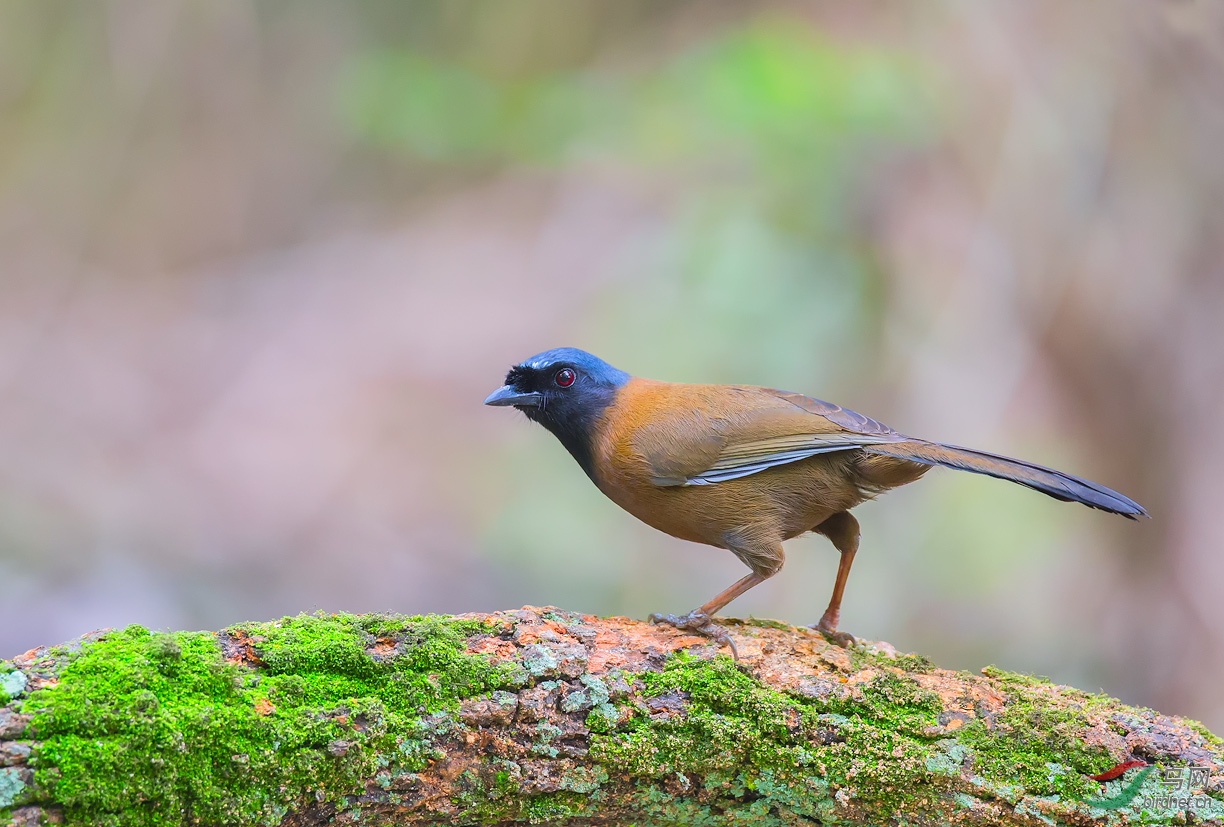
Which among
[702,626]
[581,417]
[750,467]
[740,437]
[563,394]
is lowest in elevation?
[702,626]

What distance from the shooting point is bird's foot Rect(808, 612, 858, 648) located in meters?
3.70

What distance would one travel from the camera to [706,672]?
312cm

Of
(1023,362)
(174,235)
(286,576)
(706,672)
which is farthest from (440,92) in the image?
(706,672)

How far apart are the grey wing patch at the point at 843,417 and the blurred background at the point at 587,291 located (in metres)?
3.06

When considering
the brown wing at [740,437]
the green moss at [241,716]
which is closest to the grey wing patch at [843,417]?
the brown wing at [740,437]

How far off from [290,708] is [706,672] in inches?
49.3

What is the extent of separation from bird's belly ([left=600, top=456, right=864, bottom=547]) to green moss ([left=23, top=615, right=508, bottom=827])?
1255 millimetres

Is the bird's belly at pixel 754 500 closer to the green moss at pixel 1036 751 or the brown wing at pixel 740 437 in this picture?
the brown wing at pixel 740 437

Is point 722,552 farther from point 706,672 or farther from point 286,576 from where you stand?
point 706,672

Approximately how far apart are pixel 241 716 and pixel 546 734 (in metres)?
0.82

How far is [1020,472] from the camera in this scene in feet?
11.3

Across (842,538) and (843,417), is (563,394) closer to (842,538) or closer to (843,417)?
(843,417)

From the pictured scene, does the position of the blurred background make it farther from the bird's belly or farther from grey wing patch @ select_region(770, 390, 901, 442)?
the bird's belly

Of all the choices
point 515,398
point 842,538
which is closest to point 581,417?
point 515,398
